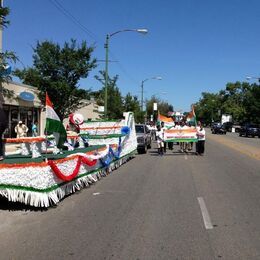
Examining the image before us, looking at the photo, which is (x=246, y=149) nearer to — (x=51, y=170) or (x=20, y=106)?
(x=20, y=106)

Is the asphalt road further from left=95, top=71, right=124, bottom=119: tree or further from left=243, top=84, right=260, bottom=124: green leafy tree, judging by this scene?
left=243, top=84, right=260, bottom=124: green leafy tree

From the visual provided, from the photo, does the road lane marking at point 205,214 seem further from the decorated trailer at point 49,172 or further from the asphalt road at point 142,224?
the decorated trailer at point 49,172

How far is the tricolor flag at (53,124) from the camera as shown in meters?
10.5

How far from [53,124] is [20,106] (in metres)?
22.6

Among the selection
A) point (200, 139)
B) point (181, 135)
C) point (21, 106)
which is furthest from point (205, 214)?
point (21, 106)

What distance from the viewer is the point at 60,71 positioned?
2652cm

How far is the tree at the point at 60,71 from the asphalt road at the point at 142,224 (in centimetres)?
1515

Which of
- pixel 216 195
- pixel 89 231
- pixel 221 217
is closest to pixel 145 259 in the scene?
pixel 89 231

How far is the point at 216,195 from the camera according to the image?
33.6 feet

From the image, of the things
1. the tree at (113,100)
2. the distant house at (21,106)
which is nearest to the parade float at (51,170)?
the distant house at (21,106)

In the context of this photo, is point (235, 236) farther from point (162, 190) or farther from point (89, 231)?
point (162, 190)

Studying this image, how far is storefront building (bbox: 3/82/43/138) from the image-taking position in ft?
100

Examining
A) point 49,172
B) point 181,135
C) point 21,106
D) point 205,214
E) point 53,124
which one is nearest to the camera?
point 205,214

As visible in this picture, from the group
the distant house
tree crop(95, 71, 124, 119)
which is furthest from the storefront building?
tree crop(95, 71, 124, 119)
